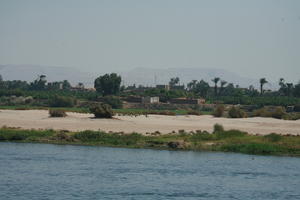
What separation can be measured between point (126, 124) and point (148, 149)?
17207mm

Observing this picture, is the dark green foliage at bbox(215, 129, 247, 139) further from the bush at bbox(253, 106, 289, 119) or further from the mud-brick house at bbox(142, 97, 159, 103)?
the mud-brick house at bbox(142, 97, 159, 103)

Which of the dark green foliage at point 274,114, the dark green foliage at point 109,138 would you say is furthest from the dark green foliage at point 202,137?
the dark green foliage at point 274,114

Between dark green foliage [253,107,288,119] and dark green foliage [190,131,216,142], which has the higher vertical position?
dark green foliage [253,107,288,119]

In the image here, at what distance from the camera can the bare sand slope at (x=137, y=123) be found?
229ft

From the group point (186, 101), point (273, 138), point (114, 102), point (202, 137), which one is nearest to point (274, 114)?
point (273, 138)

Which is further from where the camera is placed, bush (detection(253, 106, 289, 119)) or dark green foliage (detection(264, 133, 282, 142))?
bush (detection(253, 106, 289, 119))

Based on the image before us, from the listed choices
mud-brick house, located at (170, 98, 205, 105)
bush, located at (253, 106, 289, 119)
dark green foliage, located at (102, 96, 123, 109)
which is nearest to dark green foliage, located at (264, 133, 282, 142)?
bush, located at (253, 106, 289, 119)

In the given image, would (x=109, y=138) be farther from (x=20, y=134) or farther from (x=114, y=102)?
(x=114, y=102)

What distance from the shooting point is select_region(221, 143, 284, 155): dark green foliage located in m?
56.1

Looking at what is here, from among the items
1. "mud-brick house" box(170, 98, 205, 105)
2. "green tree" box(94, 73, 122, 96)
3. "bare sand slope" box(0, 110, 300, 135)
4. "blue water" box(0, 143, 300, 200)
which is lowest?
"blue water" box(0, 143, 300, 200)

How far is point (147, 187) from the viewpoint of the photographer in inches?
1499

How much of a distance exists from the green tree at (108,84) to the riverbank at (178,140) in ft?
268

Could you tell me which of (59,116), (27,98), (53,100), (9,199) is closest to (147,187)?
(9,199)

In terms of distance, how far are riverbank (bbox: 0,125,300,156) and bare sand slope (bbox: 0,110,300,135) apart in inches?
244
